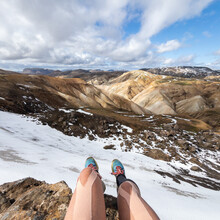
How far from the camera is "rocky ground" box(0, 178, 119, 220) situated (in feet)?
9.01

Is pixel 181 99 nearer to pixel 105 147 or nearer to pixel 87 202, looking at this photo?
pixel 105 147

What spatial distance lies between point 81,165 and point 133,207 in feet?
21.0

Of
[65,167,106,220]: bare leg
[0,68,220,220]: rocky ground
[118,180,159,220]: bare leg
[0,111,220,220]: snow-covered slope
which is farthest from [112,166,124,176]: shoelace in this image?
[65,167,106,220]: bare leg

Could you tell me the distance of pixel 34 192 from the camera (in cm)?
333

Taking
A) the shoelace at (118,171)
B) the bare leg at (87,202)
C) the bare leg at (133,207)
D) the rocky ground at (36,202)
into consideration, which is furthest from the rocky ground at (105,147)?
the shoelace at (118,171)

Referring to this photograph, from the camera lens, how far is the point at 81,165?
27.7ft

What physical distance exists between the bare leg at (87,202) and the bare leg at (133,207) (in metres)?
0.57

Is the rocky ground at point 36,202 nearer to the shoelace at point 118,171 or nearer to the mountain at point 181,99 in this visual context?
the shoelace at point 118,171

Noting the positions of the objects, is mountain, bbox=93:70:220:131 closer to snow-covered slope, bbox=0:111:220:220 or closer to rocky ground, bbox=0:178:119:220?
snow-covered slope, bbox=0:111:220:220

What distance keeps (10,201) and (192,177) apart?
16739mm

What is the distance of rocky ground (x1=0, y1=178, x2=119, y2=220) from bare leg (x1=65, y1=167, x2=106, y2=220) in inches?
24.3

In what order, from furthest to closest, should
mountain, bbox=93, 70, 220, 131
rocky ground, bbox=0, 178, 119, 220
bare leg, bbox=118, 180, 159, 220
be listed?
mountain, bbox=93, 70, 220, 131
rocky ground, bbox=0, 178, 119, 220
bare leg, bbox=118, 180, 159, 220

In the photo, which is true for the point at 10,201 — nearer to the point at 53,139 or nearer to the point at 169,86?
the point at 53,139

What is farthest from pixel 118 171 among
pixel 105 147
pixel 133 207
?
pixel 105 147
